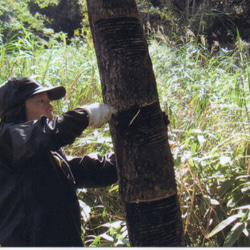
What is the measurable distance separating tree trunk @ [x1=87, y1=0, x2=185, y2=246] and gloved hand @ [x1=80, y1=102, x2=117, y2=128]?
3 centimetres

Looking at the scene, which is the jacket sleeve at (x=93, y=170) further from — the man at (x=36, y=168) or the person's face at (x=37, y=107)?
the person's face at (x=37, y=107)

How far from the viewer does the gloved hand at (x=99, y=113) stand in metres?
Result: 1.65

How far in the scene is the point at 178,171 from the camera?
2742 mm

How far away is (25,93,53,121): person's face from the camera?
7.23ft

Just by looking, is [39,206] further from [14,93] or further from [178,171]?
[178,171]

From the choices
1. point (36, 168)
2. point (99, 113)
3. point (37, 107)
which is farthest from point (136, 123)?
point (37, 107)

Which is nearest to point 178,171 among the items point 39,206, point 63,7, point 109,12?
point 39,206

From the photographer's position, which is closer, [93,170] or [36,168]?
[36,168]

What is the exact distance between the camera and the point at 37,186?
80.0 inches

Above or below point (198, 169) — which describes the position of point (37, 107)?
above

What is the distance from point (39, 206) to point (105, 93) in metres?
0.71

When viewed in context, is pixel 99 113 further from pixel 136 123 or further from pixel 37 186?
pixel 37 186

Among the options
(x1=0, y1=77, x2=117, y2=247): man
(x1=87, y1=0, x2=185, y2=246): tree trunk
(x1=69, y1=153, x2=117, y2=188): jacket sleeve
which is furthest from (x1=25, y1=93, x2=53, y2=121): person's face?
(x1=87, y1=0, x2=185, y2=246): tree trunk

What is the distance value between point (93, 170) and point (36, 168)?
0.46 m
